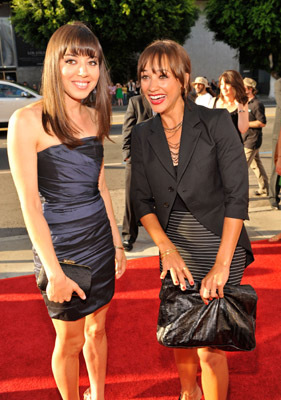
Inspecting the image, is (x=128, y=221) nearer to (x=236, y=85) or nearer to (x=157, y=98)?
(x=236, y=85)

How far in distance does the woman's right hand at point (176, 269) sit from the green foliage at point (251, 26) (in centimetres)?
2826

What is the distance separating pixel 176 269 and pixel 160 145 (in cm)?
64

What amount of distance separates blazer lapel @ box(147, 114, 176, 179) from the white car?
14214 millimetres

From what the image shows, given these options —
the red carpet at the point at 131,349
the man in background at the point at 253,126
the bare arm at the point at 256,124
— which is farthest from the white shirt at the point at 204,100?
the red carpet at the point at 131,349

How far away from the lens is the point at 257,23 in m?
27.4

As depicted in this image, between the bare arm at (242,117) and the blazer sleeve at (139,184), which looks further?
the bare arm at (242,117)

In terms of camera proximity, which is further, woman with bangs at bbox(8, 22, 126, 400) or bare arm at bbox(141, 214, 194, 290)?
bare arm at bbox(141, 214, 194, 290)

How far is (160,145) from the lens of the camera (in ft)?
6.84

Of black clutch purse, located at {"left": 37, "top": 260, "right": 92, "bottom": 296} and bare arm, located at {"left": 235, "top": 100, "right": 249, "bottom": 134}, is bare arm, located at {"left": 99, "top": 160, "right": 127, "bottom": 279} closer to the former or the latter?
black clutch purse, located at {"left": 37, "top": 260, "right": 92, "bottom": 296}

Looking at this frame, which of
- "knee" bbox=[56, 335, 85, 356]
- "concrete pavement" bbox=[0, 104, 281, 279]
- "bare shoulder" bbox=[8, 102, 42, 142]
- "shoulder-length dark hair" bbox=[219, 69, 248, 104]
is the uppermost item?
"bare shoulder" bbox=[8, 102, 42, 142]

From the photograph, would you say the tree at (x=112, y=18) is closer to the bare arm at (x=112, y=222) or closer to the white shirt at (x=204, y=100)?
the white shirt at (x=204, y=100)

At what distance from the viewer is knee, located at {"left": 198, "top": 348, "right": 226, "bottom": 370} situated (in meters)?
2.13

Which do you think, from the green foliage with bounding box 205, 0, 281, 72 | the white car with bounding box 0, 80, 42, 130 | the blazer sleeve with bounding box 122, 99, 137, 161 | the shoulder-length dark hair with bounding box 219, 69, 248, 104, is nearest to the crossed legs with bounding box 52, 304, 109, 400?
the blazer sleeve with bounding box 122, 99, 137, 161

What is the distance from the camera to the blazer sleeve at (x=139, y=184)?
2.16 m
